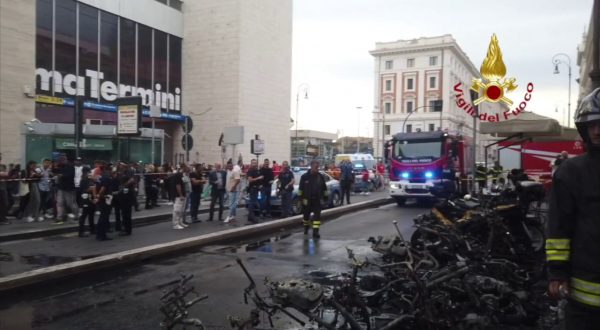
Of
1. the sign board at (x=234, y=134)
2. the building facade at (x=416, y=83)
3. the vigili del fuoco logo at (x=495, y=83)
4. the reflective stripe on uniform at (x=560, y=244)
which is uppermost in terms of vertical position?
the building facade at (x=416, y=83)

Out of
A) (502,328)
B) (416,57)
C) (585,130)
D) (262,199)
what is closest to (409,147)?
(262,199)

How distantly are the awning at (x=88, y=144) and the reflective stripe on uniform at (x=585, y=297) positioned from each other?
20047 millimetres

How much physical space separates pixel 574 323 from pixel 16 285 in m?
7.02

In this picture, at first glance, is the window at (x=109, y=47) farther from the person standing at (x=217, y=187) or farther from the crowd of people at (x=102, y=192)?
the person standing at (x=217, y=187)

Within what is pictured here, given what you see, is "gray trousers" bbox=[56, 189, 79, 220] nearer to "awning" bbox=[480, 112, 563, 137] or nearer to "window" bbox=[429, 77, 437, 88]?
"awning" bbox=[480, 112, 563, 137]

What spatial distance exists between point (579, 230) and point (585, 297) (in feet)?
1.25

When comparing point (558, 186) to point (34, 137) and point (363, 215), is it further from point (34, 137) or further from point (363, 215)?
point (34, 137)

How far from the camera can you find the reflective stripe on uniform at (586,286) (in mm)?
2723

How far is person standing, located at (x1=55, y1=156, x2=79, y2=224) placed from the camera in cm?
1279

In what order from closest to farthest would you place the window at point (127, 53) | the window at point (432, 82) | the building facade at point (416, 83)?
1. the window at point (127, 53)
2. the building facade at point (416, 83)
3. the window at point (432, 82)

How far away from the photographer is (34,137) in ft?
60.7

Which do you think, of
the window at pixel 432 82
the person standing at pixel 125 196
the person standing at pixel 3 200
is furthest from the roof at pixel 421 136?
the window at pixel 432 82

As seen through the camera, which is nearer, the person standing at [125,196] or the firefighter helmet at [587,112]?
the firefighter helmet at [587,112]

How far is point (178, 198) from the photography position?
1262 cm
